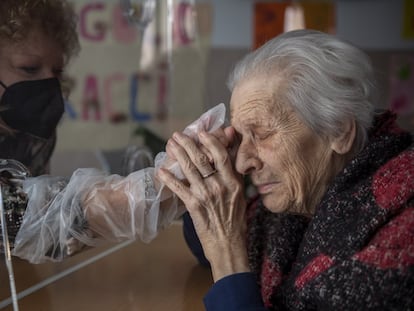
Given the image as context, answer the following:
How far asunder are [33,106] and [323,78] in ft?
1.84

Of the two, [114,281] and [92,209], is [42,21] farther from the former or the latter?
[114,281]

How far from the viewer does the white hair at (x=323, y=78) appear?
3.55 ft

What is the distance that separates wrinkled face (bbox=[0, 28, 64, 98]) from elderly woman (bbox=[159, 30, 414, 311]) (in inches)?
11.3

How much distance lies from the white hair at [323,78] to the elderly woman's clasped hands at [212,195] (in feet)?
0.60

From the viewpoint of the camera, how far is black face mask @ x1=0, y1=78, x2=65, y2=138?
1034mm

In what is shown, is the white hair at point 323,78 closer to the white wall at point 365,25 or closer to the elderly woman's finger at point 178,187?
the elderly woman's finger at point 178,187

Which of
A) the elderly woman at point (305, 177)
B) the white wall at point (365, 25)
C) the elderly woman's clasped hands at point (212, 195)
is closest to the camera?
the elderly woman at point (305, 177)

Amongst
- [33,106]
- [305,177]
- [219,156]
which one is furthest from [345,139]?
[33,106]

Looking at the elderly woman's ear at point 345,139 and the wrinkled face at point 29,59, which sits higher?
the wrinkled face at point 29,59

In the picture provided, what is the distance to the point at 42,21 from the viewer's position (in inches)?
42.7

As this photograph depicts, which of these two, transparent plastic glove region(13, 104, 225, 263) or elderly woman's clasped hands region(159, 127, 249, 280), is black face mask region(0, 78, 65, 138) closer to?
transparent plastic glove region(13, 104, 225, 263)

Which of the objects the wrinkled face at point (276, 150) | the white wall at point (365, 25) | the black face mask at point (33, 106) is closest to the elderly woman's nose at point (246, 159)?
the wrinkled face at point (276, 150)

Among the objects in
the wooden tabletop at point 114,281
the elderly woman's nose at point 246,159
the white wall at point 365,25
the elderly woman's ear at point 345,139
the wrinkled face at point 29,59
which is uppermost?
the wrinkled face at point 29,59

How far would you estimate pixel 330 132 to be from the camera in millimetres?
1122
